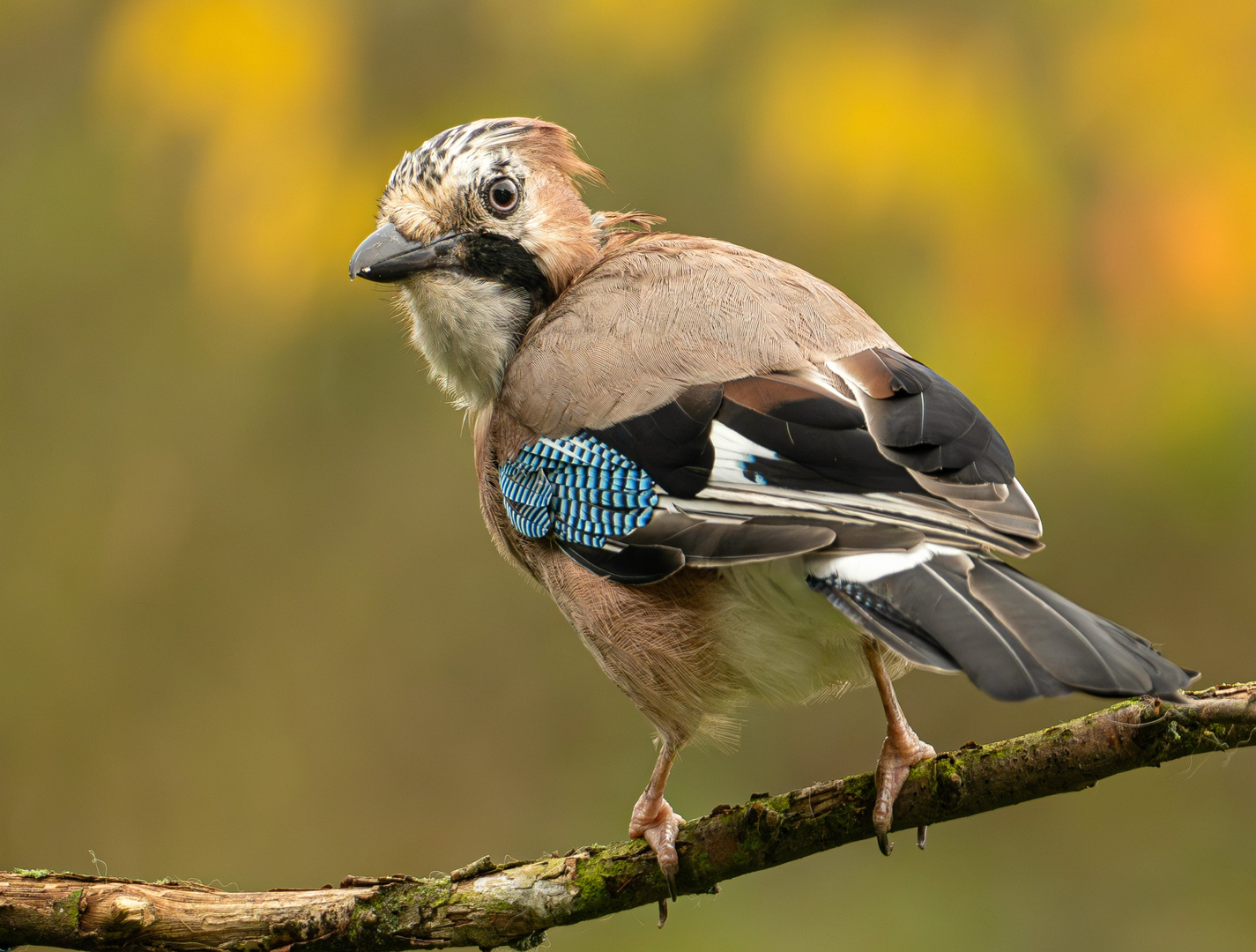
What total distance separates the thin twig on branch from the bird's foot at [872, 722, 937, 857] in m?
0.03

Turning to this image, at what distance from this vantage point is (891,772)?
2.81 m

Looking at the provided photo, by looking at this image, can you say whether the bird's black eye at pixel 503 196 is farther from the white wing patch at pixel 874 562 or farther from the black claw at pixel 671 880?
the black claw at pixel 671 880

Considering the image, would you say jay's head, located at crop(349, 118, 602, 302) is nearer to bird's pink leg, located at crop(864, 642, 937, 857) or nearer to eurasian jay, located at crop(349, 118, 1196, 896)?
eurasian jay, located at crop(349, 118, 1196, 896)

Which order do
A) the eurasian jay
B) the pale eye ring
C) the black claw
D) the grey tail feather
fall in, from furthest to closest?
the pale eye ring, the black claw, the eurasian jay, the grey tail feather

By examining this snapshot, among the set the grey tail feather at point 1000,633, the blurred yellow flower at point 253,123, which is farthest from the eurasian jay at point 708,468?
the blurred yellow flower at point 253,123

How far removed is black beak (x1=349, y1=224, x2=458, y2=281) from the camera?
360cm

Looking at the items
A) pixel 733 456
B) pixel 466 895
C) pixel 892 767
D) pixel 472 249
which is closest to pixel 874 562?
pixel 733 456

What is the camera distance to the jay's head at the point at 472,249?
3738 millimetres

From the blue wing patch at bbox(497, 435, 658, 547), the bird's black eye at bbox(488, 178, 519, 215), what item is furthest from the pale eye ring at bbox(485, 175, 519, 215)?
the blue wing patch at bbox(497, 435, 658, 547)

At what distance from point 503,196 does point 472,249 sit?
230 mm

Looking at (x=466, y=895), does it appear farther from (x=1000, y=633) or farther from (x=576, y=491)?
(x=1000, y=633)

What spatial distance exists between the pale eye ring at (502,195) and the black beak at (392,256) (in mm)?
213

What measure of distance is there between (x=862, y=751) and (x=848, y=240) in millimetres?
2400

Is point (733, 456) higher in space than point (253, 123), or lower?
lower
